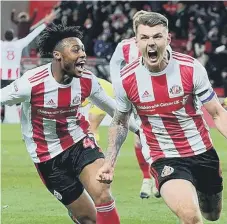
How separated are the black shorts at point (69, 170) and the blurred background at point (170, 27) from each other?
15.8 metres

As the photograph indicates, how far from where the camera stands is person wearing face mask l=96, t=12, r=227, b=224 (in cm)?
695

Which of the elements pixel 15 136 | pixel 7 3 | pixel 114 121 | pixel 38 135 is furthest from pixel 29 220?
pixel 7 3

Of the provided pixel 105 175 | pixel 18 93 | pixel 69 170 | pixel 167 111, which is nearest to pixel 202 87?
pixel 167 111

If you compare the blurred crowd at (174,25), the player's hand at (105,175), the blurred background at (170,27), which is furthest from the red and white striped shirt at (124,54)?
the blurred crowd at (174,25)

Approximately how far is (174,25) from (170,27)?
0.42ft

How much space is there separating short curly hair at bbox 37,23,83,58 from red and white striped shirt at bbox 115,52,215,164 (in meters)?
1.01

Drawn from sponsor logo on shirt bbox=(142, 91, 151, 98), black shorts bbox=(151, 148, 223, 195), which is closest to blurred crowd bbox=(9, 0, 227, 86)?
black shorts bbox=(151, 148, 223, 195)

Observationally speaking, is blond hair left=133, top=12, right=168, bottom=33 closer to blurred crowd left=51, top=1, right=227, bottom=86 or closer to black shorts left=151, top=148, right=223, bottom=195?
black shorts left=151, top=148, right=223, bottom=195

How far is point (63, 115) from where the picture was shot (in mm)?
8039

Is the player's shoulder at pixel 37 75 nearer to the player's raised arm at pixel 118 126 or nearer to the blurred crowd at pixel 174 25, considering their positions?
the player's raised arm at pixel 118 126

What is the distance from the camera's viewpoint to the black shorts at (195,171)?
7031 mm

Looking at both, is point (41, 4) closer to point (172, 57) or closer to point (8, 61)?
point (8, 61)

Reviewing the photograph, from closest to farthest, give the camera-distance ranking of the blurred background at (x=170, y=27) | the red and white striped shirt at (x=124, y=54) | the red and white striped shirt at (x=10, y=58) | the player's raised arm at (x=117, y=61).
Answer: the red and white striped shirt at (x=124, y=54), the player's raised arm at (x=117, y=61), the red and white striped shirt at (x=10, y=58), the blurred background at (x=170, y=27)

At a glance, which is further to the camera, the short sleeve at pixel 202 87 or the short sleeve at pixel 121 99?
the short sleeve at pixel 121 99
